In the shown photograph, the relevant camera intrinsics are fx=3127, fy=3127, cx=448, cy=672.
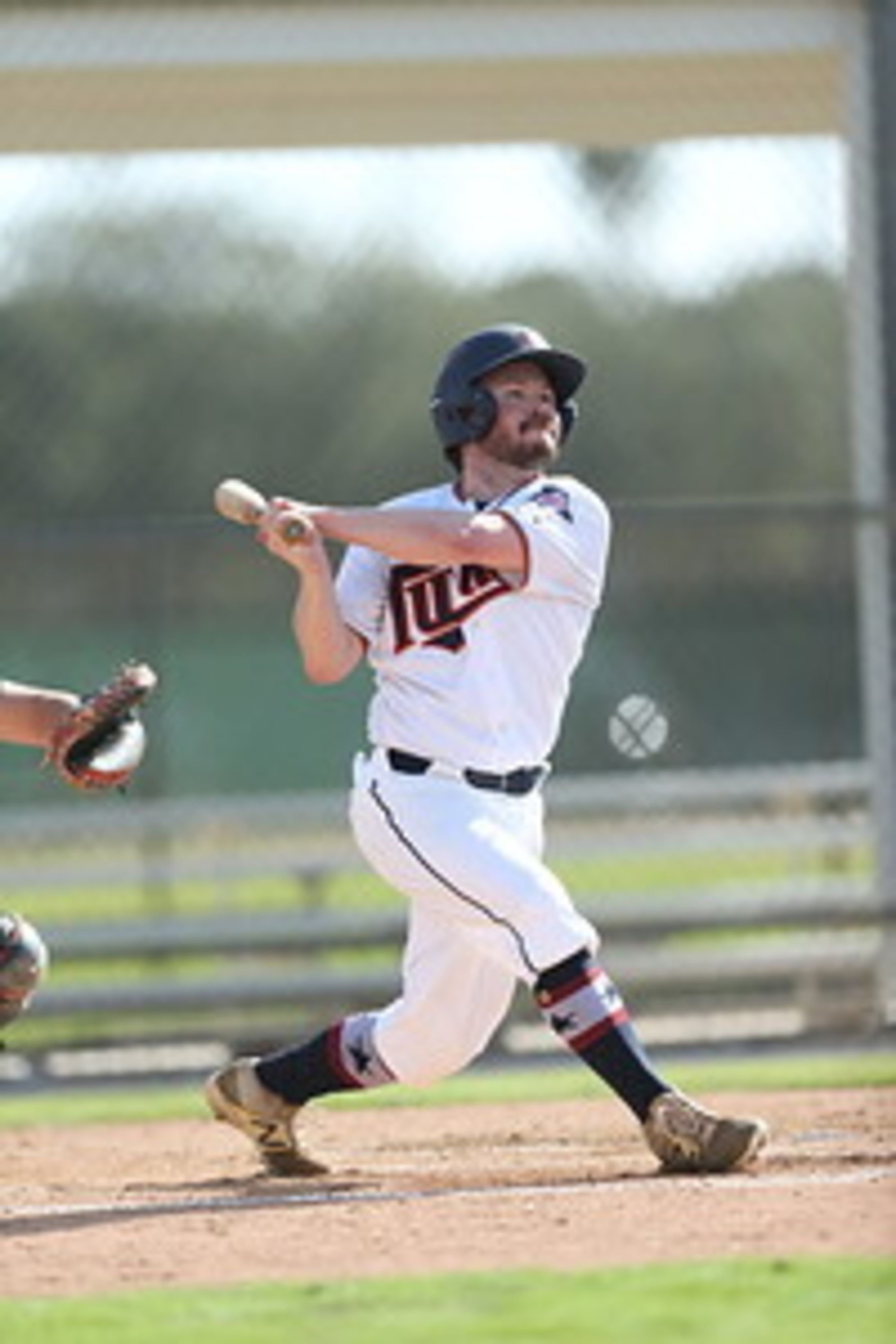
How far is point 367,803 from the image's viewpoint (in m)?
5.56

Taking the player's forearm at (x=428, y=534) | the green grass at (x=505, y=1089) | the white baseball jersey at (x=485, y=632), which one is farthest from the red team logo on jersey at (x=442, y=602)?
the green grass at (x=505, y=1089)

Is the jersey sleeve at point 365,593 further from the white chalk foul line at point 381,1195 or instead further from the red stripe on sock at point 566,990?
the white chalk foul line at point 381,1195

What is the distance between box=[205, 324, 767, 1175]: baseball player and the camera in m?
5.29

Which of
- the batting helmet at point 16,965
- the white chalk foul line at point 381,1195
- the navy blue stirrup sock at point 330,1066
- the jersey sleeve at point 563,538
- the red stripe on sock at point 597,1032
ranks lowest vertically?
the white chalk foul line at point 381,1195

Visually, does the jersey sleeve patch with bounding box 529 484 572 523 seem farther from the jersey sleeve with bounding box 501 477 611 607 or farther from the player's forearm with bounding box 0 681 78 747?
the player's forearm with bounding box 0 681 78 747

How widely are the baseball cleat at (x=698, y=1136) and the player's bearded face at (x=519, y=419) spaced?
121 cm

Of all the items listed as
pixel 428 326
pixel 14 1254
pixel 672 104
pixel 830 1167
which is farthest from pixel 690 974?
pixel 428 326

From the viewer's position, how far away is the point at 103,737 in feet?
17.3

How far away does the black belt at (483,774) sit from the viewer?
18.0ft

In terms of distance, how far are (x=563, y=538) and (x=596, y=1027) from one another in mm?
861

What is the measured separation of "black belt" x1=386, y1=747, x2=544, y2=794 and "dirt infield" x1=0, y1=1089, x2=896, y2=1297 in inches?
27.2

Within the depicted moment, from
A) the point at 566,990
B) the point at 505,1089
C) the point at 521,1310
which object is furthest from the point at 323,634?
the point at 505,1089

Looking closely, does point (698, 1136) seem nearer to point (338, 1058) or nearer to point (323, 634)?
point (338, 1058)

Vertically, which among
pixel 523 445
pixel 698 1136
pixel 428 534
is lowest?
pixel 698 1136
